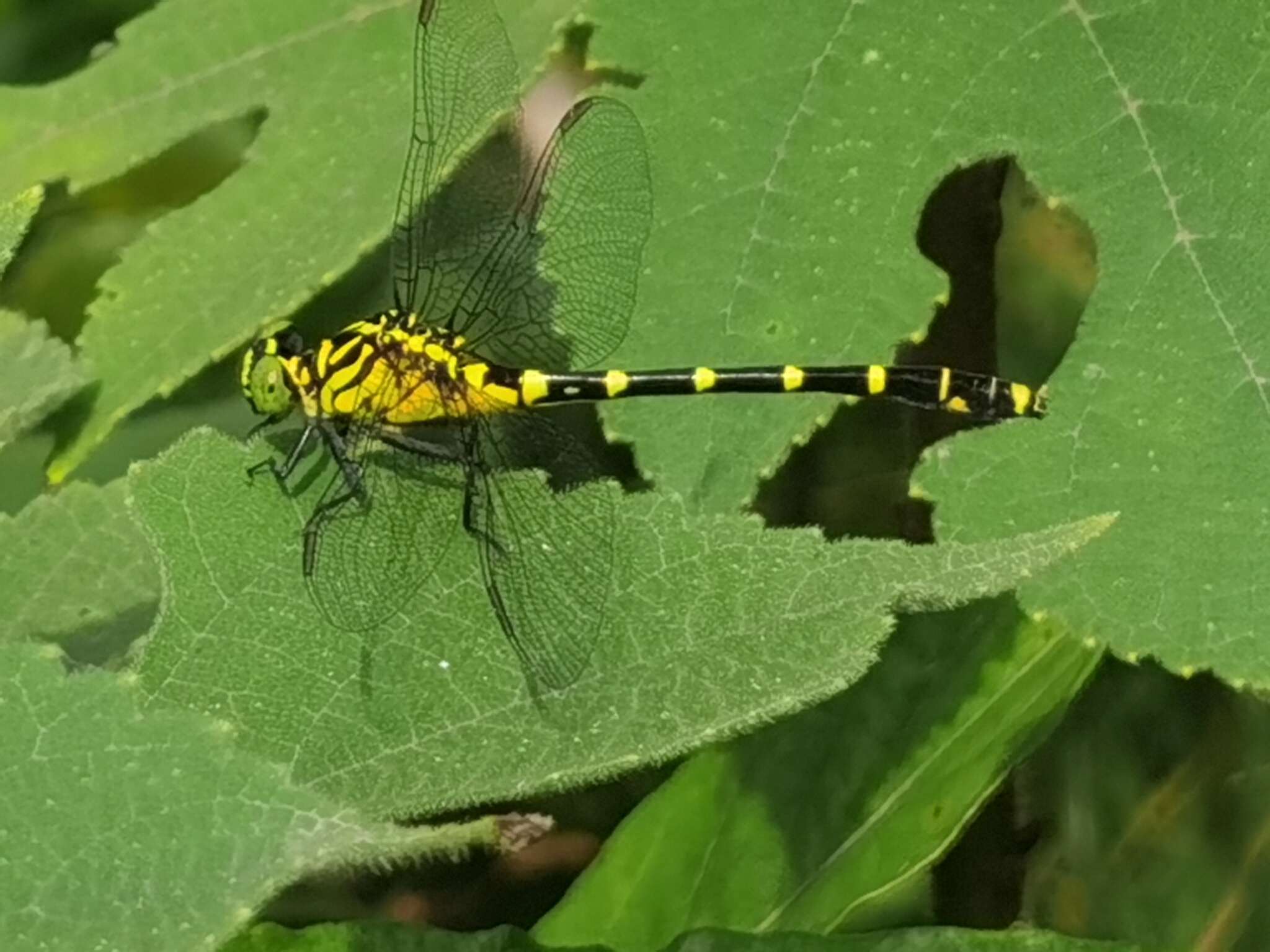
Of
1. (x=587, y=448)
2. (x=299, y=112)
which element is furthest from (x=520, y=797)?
(x=299, y=112)

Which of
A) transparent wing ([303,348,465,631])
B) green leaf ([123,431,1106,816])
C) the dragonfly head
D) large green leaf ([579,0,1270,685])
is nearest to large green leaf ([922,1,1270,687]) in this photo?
large green leaf ([579,0,1270,685])

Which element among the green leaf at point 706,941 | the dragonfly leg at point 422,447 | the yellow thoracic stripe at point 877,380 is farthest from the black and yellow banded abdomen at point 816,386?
the green leaf at point 706,941

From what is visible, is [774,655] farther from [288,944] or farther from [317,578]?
[288,944]

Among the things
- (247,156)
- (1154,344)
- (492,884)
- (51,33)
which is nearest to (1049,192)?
(1154,344)

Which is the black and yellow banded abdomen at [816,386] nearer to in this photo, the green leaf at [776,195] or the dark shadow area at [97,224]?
the green leaf at [776,195]

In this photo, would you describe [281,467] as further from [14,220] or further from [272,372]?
[272,372]

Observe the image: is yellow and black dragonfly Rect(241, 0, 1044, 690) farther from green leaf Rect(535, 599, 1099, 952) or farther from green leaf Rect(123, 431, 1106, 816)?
green leaf Rect(535, 599, 1099, 952)
